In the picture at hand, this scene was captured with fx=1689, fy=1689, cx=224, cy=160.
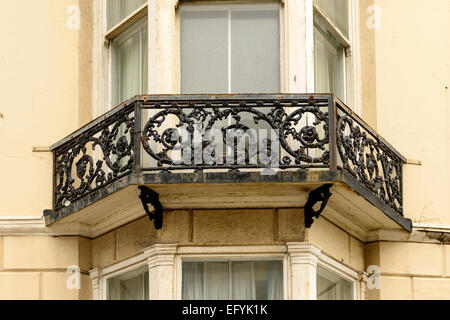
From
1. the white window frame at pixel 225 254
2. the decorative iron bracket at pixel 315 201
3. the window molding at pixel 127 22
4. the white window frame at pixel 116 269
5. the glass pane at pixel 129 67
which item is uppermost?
the window molding at pixel 127 22

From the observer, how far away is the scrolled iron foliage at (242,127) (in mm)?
19234

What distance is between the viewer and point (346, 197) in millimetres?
19781

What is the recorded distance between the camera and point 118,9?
21.5 meters

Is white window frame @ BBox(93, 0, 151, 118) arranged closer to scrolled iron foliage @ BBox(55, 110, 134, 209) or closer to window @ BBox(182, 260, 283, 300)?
scrolled iron foliage @ BBox(55, 110, 134, 209)

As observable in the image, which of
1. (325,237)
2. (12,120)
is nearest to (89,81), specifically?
(12,120)

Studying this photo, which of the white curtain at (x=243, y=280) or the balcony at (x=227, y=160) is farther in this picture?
the white curtain at (x=243, y=280)

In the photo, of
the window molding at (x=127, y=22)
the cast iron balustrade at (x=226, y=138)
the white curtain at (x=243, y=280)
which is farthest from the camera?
the window molding at (x=127, y=22)

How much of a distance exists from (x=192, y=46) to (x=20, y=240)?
3.17 metres

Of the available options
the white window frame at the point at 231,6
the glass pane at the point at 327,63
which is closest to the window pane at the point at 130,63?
the white window frame at the point at 231,6

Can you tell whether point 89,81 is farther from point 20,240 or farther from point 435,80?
point 435,80

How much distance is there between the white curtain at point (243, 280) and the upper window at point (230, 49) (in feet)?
7.08

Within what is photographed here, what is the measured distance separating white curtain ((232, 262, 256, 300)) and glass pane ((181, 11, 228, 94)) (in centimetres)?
219

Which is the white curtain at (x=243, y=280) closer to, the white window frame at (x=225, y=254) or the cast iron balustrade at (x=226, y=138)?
the white window frame at (x=225, y=254)

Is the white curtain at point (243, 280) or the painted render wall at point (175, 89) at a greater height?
the painted render wall at point (175, 89)
